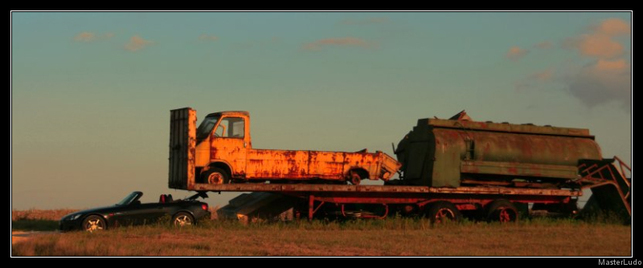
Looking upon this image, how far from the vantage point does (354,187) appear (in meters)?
24.5

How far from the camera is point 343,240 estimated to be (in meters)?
19.7

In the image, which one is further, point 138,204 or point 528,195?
point 528,195

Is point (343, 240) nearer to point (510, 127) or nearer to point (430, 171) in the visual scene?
point (430, 171)

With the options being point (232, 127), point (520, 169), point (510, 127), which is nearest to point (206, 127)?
point (232, 127)

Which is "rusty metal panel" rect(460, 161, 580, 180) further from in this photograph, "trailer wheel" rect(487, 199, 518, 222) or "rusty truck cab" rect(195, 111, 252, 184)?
"rusty truck cab" rect(195, 111, 252, 184)

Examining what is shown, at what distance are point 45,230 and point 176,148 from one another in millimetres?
4232

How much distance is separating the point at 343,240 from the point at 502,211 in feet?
26.1

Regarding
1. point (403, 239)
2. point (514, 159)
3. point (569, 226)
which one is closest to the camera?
point (403, 239)

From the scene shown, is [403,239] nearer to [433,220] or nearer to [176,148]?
[433,220]

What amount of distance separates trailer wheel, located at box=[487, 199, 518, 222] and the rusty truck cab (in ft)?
25.0

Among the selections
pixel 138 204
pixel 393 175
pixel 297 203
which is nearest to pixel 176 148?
pixel 138 204

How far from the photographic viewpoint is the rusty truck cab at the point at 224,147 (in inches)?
925

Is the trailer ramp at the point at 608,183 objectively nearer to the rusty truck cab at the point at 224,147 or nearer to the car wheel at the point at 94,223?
the rusty truck cab at the point at 224,147

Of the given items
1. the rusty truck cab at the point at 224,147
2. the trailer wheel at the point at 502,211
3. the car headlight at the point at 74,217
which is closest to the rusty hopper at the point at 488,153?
the trailer wheel at the point at 502,211
